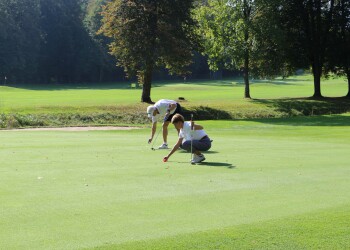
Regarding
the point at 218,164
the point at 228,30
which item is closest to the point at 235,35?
the point at 228,30

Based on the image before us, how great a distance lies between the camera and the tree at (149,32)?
5081 centimetres

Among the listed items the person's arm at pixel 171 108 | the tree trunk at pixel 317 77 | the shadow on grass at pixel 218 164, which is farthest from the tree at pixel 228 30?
the shadow on grass at pixel 218 164

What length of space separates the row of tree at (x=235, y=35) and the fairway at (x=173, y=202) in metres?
35.4

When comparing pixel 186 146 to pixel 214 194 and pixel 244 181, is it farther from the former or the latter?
pixel 214 194

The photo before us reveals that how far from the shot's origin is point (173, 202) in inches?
396

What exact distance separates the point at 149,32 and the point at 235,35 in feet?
40.2

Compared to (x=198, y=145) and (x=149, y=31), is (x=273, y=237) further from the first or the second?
(x=149, y=31)

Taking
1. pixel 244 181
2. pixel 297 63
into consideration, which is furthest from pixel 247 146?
pixel 297 63

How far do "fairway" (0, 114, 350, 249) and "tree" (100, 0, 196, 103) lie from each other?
34651mm

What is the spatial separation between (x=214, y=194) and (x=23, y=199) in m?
3.55

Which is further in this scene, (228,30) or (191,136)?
(228,30)

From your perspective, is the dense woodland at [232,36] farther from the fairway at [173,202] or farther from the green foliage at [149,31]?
the fairway at [173,202]

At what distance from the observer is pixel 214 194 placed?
10859mm

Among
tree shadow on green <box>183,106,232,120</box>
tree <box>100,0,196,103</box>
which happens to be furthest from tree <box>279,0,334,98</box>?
tree shadow on green <box>183,106,232,120</box>
